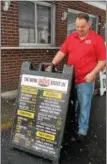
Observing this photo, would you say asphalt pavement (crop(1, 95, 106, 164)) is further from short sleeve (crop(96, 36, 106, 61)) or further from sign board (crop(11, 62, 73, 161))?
short sleeve (crop(96, 36, 106, 61))

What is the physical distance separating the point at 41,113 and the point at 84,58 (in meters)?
1.10

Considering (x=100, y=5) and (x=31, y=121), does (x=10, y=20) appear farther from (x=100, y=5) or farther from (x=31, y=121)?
(x=100, y=5)

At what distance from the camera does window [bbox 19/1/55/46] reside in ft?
29.4

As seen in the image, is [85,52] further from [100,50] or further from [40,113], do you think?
[40,113]

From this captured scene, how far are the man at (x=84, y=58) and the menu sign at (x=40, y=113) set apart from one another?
0.62 m

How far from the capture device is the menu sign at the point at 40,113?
4289 millimetres

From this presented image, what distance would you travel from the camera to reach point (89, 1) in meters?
11.9

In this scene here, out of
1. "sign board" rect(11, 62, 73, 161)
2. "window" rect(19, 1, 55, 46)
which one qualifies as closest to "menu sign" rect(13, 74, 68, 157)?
"sign board" rect(11, 62, 73, 161)

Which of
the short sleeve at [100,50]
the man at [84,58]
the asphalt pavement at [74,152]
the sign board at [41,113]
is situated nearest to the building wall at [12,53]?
the asphalt pavement at [74,152]

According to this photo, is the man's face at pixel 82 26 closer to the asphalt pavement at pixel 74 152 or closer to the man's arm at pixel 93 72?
the man's arm at pixel 93 72

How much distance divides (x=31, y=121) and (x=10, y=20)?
4410 millimetres

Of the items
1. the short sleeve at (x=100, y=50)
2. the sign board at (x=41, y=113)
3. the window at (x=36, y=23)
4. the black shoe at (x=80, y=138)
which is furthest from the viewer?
the window at (x=36, y=23)

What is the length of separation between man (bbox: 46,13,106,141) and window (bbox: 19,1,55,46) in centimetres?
413

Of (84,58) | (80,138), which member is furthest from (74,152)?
(84,58)
